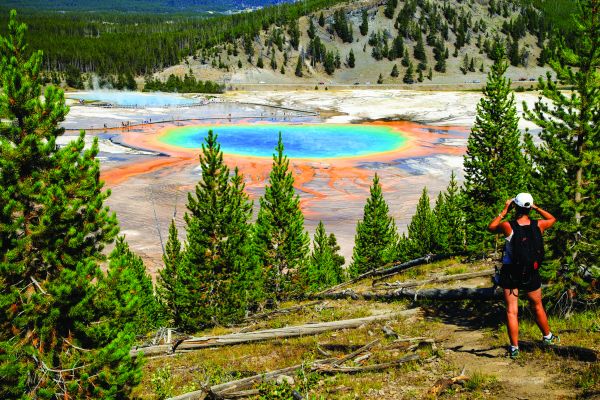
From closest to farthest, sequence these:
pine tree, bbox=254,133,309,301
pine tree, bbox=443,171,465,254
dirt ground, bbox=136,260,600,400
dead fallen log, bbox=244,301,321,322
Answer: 1. dirt ground, bbox=136,260,600,400
2. dead fallen log, bbox=244,301,321,322
3. pine tree, bbox=254,133,309,301
4. pine tree, bbox=443,171,465,254

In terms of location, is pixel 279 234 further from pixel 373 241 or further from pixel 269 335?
pixel 269 335

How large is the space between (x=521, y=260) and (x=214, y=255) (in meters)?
23.9

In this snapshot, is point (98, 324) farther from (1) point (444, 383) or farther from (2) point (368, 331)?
(1) point (444, 383)

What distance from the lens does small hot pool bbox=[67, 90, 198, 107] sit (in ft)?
453

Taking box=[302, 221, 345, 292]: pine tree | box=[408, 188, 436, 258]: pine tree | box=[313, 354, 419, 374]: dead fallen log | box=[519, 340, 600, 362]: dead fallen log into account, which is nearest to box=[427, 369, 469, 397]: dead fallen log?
box=[313, 354, 419, 374]: dead fallen log

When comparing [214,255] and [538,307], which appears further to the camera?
[214,255]

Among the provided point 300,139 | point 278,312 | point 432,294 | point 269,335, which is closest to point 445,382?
point 432,294

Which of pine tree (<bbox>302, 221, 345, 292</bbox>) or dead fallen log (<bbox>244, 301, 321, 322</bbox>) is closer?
dead fallen log (<bbox>244, 301, 321, 322</bbox>)

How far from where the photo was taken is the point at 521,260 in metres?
9.48

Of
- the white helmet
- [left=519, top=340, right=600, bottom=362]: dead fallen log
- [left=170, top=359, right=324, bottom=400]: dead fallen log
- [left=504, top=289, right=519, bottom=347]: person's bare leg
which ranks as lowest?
[left=170, top=359, right=324, bottom=400]: dead fallen log

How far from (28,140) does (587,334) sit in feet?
43.8

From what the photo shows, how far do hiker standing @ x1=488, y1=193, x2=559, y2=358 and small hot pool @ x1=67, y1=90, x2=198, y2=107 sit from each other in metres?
134

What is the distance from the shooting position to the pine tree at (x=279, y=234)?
3559cm

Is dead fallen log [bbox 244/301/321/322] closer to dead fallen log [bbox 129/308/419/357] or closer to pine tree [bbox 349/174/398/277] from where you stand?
dead fallen log [bbox 129/308/419/357]
